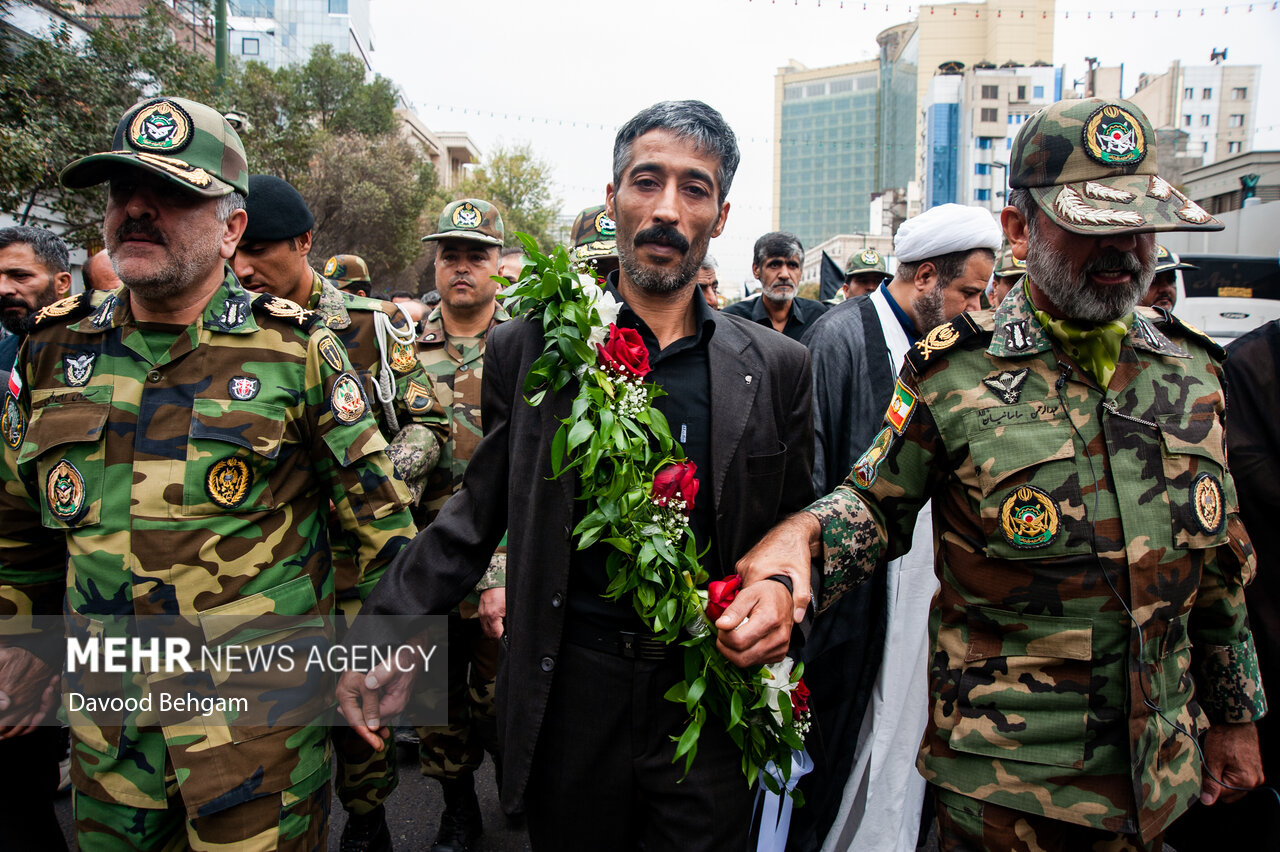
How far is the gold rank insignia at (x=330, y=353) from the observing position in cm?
260

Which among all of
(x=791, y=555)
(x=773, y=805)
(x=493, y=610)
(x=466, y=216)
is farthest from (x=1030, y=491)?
(x=466, y=216)

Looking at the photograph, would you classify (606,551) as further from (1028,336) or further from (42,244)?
A: (42,244)

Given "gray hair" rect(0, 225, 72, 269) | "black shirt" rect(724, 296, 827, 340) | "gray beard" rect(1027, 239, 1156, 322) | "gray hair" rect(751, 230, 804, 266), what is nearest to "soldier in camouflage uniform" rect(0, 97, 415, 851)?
"gray beard" rect(1027, 239, 1156, 322)

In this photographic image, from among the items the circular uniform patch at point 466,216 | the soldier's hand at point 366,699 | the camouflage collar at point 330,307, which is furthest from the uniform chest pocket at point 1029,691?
the circular uniform patch at point 466,216

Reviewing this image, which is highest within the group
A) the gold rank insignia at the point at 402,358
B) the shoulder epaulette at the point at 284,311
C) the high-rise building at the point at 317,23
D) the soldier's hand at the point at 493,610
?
the high-rise building at the point at 317,23

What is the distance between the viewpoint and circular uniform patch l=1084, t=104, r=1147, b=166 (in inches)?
83.0

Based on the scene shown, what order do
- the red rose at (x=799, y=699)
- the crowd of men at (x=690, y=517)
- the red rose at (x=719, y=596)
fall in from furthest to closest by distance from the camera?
the red rose at (x=799, y=699), the crowd of men at (x=690, y=517), the red rose at (x=719, y=596)

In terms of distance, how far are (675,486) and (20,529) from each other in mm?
2061

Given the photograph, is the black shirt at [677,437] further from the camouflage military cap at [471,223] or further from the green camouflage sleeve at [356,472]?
the camouflage military cap at [471,223]

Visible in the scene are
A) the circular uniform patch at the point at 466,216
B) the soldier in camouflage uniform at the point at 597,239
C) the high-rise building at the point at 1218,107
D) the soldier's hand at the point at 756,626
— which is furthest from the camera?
the high-rise building at the point at 1218,107

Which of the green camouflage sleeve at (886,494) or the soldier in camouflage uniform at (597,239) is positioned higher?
the soldier in camouflage uniform at (597,239)

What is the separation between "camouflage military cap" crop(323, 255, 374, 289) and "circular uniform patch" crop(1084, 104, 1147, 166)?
6500mm

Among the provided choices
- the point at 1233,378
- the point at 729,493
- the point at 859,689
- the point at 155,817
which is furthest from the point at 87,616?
the point at 1233,378

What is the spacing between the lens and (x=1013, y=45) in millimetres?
81062
